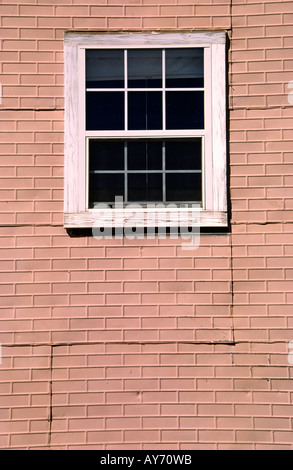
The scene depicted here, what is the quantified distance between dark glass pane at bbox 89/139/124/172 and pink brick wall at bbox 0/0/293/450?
0.32 metres

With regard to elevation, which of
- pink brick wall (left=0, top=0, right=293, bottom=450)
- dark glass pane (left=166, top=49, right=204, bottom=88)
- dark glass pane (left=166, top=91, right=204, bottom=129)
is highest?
dark glass pane (left=166, top=49, right=204, bottom=88)

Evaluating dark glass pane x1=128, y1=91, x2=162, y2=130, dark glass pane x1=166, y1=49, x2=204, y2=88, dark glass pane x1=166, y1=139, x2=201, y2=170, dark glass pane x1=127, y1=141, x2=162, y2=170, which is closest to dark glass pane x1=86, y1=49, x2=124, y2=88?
dark glass pane x1=128, y1=91, x2=162, y2=130

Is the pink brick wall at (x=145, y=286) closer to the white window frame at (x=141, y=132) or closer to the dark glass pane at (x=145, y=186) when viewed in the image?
the white window frame at (x=141, y=132)

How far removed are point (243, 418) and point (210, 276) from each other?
117 cm

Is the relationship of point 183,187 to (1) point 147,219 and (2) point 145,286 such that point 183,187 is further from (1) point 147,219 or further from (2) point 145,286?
(2) point 145,286

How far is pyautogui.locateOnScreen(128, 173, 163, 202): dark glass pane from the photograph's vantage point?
15.1 ft

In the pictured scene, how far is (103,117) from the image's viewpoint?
4.62 meters

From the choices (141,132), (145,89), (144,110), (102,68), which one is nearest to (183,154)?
(141,132)

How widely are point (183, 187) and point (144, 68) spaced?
1082mm

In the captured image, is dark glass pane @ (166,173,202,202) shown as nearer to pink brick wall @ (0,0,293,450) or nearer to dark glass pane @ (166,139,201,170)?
dark glass pane @ (166,139,201,170)

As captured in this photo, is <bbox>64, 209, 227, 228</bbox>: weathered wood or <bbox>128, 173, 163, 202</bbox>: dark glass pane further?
<bbox>128, 173, 163, 202</bbox>: dark glass pane

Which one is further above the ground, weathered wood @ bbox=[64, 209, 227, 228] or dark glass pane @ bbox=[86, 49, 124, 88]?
dark glass pane @ bbox=[86, 49, 124, 88]
